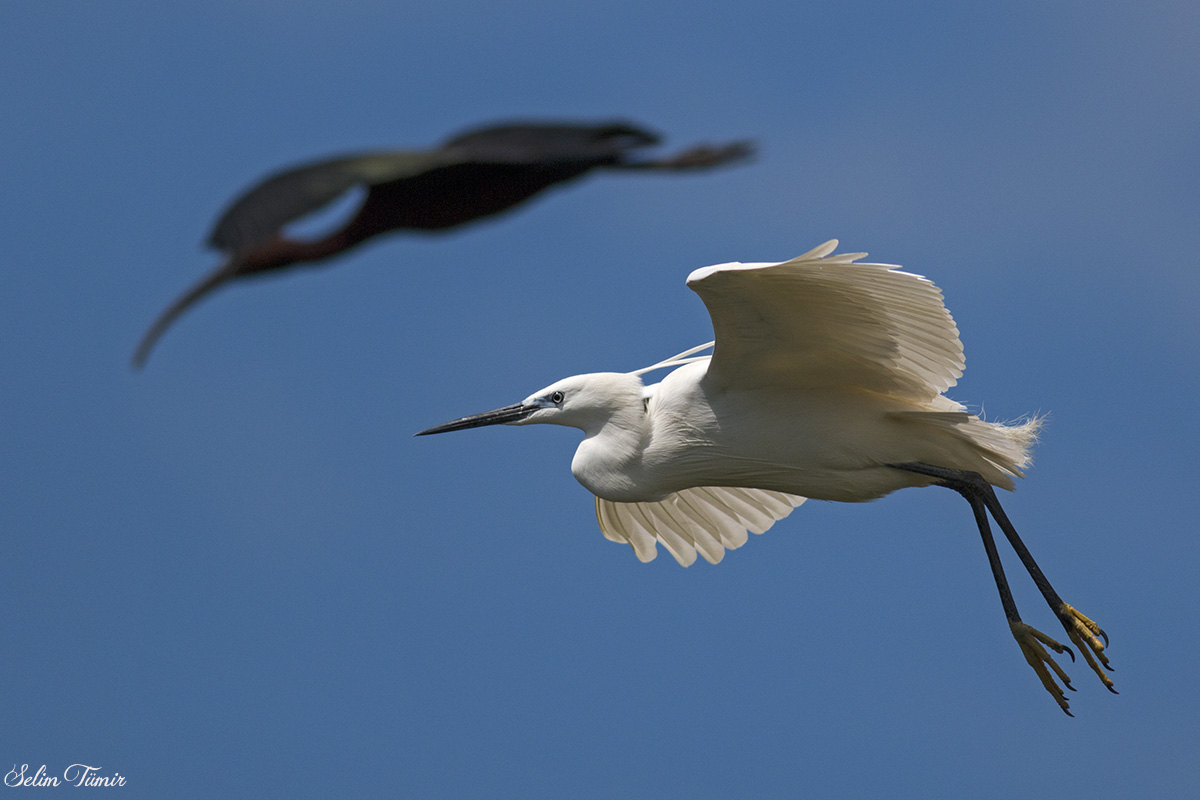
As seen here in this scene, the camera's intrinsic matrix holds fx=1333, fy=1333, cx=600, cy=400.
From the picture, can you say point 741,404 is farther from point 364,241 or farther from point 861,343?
point 364,241

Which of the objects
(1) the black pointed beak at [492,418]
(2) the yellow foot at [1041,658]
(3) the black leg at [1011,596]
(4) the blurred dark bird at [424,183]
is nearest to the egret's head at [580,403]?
(1) the black pointed beak at [492,418]

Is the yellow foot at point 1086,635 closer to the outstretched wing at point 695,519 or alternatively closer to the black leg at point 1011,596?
the black leg at point 1011,596

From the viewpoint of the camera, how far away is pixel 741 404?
7.28m

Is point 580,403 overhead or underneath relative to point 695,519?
overhead

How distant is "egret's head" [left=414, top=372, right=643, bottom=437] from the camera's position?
768 centimetres

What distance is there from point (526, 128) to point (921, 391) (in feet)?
16.3

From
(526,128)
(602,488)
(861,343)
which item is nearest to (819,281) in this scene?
(861,343)

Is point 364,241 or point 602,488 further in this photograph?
point 602,488

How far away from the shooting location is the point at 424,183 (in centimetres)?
300

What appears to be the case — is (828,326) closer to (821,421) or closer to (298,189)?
(821,421)

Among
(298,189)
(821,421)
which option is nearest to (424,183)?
(298,189)

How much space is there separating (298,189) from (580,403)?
16.1ft

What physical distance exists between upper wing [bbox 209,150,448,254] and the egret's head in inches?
187

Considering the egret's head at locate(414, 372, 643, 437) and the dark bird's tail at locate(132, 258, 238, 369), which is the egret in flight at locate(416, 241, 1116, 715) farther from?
the dark bird's tail at locate(132, 258, 238, 369)
